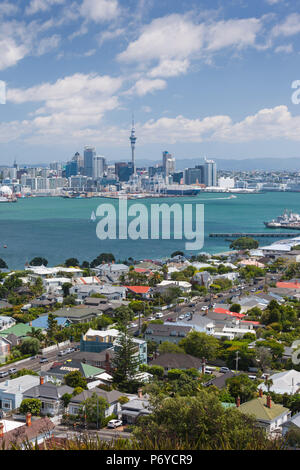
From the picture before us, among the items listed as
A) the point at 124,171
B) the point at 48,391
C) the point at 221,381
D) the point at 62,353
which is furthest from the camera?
the point at 124,171

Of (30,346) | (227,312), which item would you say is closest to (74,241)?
(227,312)

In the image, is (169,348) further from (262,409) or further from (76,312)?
(76,312)

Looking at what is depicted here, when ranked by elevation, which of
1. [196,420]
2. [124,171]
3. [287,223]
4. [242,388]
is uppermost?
[124,171]

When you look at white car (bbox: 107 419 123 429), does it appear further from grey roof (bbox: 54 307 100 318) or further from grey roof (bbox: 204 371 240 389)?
grey roof (bbox: 54 307 100 318)

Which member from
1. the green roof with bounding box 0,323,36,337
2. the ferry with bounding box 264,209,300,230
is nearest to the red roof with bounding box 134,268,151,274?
the green roof with bounding box 0,323,36,337

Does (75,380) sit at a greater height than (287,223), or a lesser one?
lesser

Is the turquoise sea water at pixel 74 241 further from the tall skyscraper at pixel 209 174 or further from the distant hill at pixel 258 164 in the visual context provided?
the distant hill at pixel 258 164

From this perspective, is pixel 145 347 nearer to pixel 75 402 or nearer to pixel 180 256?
pixel 75 402

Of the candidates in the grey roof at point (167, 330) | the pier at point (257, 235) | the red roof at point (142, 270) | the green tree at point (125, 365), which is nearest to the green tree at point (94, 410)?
the green tree at point (125, 365)
